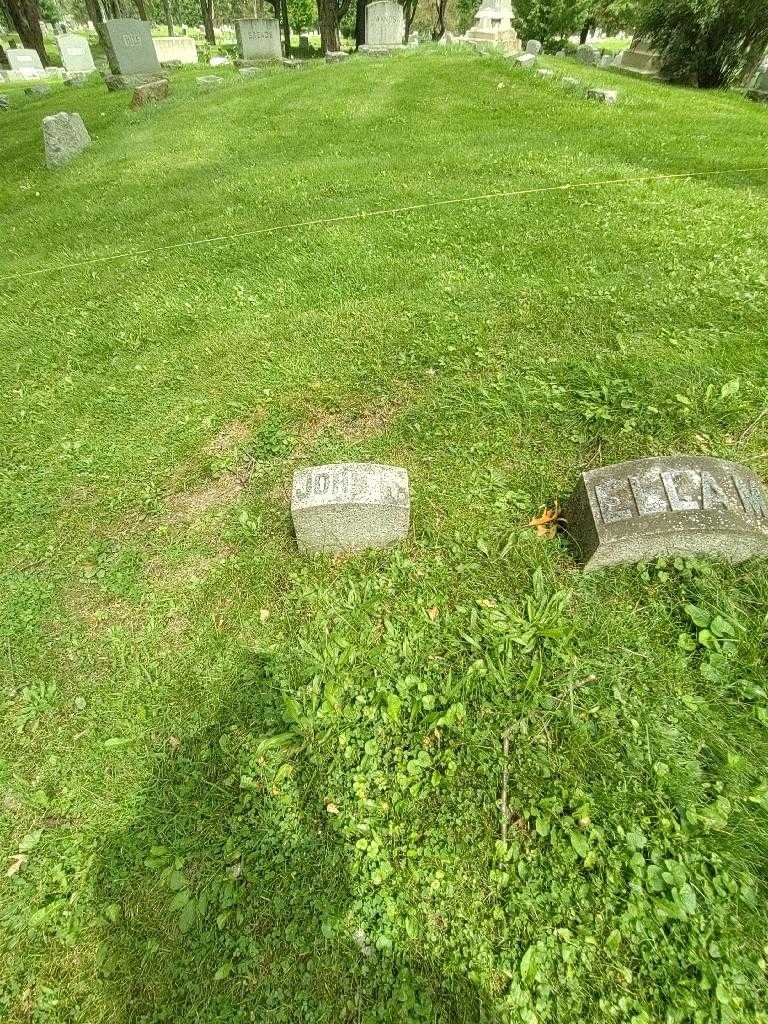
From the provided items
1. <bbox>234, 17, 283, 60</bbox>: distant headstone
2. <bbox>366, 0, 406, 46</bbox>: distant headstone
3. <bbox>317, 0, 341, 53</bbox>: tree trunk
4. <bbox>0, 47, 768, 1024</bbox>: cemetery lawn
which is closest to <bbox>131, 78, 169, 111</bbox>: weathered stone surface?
<bbox>234, 17, 283, 60</bbox>: distant headstone

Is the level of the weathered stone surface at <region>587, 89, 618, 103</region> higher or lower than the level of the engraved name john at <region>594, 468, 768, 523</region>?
lower

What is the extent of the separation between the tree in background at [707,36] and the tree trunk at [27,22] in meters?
29.1

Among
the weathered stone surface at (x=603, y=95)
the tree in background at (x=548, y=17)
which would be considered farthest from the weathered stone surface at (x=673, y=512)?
the tree in background at (x=548, y=17)

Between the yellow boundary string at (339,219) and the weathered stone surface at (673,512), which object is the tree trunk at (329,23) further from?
the weathered stone surface at (673,512)

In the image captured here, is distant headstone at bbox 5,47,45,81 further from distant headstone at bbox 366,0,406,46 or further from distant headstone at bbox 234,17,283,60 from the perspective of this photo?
distant headstone at bbox 366,0,406,46

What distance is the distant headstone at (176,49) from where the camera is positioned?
27661mm

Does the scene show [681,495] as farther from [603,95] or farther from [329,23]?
[329,23]

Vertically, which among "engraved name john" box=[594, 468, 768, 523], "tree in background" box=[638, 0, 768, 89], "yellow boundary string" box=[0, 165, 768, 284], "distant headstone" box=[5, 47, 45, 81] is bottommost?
"distant headstone" box=[5, 47, 45, 81]

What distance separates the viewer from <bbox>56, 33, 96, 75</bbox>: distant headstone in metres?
26.7

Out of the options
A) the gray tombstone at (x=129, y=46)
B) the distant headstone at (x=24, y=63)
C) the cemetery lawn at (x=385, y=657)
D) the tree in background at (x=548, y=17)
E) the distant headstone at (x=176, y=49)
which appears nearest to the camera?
the cemetery lawn at (x=385, y=657)

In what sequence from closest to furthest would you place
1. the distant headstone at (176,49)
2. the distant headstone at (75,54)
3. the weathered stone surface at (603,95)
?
the weathered stone surface at (603,95), the distant headstone at (75,54), the distant headstone at (176,49)

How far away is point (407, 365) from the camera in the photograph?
16.9 feet

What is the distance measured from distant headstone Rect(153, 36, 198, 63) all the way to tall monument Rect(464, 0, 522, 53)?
55.4ft

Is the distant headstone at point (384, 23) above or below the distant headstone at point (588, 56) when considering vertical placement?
above
